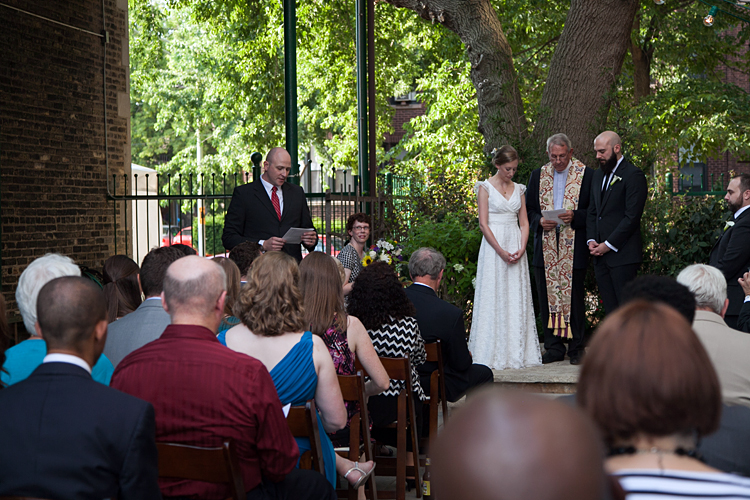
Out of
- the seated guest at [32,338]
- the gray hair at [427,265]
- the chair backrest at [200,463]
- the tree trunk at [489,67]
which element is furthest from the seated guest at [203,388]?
the tree trunk at [489,67]

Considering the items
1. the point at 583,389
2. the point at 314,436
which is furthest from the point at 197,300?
the point at 583,389

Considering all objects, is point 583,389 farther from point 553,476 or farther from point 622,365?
point 553,476

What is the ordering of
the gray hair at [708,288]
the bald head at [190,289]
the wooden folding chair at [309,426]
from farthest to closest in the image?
the gray hair at [708,288], the wooden folding chair at [309,426], the bald head at [190,289]

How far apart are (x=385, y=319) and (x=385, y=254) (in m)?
3.26

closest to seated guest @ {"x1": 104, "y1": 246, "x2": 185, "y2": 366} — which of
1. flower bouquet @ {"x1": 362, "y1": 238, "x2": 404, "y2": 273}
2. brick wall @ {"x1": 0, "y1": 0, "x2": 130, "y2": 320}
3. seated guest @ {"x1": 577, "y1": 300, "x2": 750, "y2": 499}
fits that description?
seated guest @ {"x1": 577, "y1": 300, "x2": 750, "y2": 499}

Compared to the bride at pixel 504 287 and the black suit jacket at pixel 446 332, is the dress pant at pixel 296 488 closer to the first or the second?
the black suit jacket at pixel 446 332

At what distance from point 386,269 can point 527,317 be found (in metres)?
2.86

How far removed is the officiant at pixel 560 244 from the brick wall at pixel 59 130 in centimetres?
629

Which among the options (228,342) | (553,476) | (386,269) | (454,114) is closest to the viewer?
(553,476)

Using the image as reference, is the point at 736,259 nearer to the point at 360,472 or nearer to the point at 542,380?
the point at 542,380

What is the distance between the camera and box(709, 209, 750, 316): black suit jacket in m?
5.62

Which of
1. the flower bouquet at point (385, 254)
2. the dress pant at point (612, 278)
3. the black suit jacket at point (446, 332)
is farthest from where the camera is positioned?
the flower bouquet at point (385, 254)

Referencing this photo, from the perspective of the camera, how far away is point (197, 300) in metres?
2.71

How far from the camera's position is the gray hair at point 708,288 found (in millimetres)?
3180
